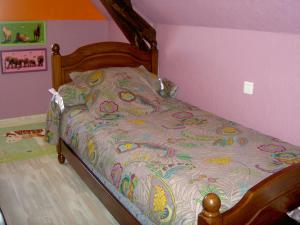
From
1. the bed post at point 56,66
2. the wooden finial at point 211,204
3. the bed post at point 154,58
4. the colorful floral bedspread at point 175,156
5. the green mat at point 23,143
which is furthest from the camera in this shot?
the bed post at point 154,58

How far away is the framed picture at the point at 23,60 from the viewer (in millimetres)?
3869

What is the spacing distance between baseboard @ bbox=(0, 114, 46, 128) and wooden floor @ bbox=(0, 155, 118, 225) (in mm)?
988

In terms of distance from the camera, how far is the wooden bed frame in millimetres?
1338

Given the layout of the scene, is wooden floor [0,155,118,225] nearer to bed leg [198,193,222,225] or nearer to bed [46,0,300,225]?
bed [46,0,300,225]

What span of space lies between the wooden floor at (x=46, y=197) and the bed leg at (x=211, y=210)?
1.23 meters

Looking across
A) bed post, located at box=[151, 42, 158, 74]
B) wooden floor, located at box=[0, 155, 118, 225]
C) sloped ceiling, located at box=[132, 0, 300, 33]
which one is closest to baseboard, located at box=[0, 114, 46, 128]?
wooden floor, located at box=[0, 155, 118, 225]

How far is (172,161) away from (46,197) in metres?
1.20

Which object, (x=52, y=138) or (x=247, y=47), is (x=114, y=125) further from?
(x=247, y=47)

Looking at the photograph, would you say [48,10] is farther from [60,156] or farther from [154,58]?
[60,156]

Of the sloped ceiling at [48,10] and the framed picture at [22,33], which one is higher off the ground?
the sloped ceiling at [48,10]

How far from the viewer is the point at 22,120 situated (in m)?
4.16

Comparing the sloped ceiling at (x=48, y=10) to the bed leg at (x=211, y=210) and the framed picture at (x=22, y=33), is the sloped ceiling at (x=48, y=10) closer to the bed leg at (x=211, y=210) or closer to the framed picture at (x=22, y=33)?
the framed picture at (x=22, y=33)

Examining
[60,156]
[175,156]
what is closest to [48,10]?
[60,156]

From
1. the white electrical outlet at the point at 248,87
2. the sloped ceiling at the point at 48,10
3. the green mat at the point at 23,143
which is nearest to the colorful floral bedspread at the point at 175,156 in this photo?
the white electrical outlet at the point at 248,87
